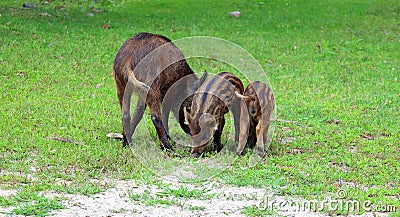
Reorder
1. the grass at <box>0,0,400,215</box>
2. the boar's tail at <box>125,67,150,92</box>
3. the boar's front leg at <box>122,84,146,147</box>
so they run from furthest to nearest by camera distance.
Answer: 1. the boar's front leg at <box>122,84,146,147</box>
2. the boar's tail at <box>125,67,150,92</box>
3. the grass at <box>0,0,400,215</box>

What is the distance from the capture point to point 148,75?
688 centimetres

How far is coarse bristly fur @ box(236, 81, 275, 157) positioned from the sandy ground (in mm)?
1065

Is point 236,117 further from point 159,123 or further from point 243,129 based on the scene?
point 159,123

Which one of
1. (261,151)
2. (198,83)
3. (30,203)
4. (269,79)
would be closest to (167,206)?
(30,203)

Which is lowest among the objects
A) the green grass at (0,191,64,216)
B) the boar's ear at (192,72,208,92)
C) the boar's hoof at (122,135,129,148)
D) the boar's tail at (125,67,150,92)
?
the boar's hoof at (122,135,129,148)

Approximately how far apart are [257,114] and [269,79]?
381 cm

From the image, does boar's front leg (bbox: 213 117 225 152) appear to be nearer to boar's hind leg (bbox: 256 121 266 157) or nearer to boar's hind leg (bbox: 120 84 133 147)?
boar's hind leg (bbox: 256 121 266 157)

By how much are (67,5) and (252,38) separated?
4702mm

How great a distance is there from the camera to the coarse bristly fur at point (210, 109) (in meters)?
6.69

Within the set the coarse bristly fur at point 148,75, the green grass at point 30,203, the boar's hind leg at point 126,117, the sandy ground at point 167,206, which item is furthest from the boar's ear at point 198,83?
the green grass at point 30,203

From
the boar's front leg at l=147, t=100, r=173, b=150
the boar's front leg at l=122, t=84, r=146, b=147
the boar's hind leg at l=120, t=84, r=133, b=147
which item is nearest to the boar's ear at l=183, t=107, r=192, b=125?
the boar's front leg at l=147, t=100, r=173, b=150

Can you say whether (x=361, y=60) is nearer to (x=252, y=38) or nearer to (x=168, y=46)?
(x=252, y=38)

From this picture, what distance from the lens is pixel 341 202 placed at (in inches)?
215

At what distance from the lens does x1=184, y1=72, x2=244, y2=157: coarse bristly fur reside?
21.9 feet
